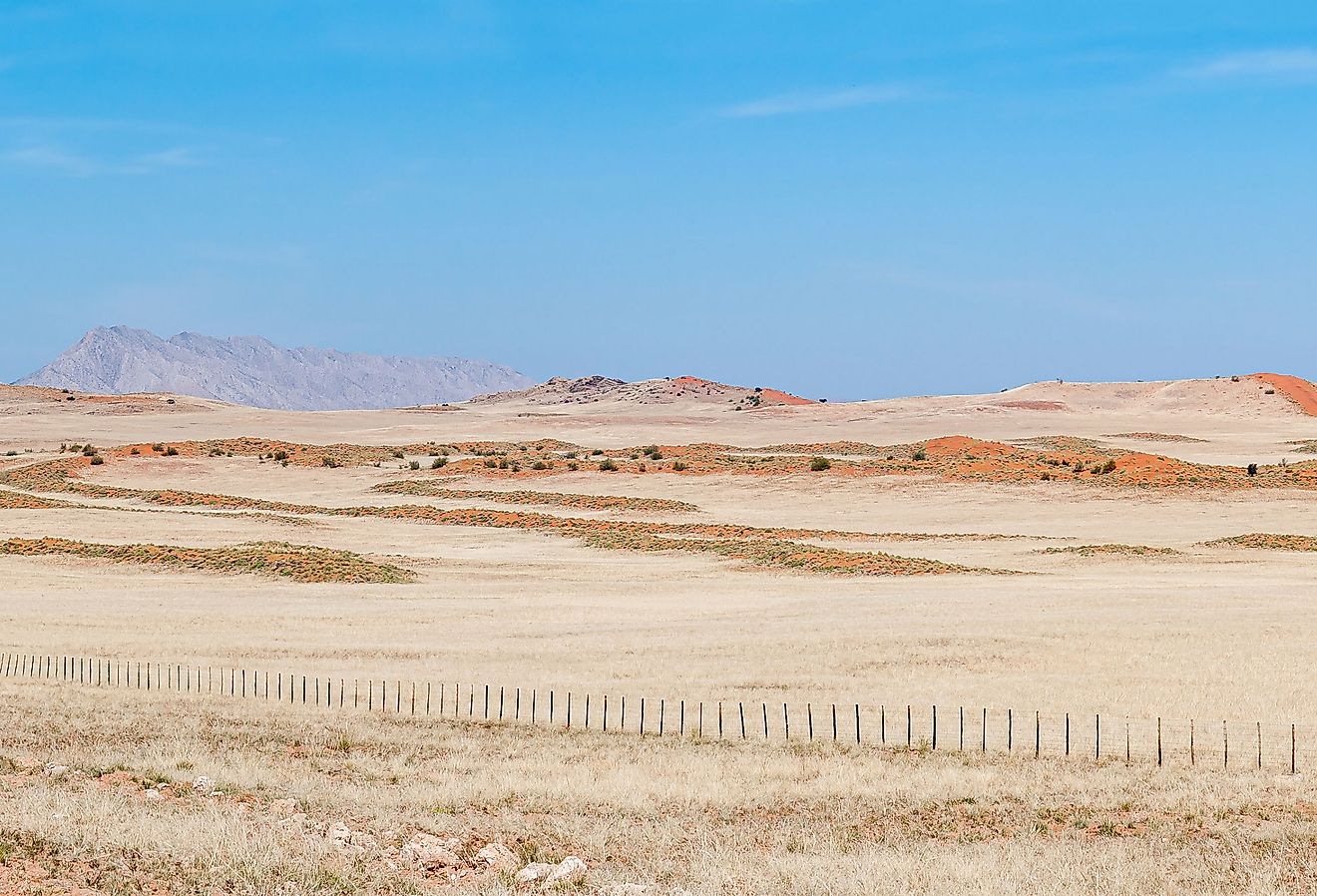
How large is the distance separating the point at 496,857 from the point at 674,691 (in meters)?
12.3

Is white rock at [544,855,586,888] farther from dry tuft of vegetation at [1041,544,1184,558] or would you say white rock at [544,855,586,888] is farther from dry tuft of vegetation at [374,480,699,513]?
dry tuft of vegetation at [374,480,699,513]

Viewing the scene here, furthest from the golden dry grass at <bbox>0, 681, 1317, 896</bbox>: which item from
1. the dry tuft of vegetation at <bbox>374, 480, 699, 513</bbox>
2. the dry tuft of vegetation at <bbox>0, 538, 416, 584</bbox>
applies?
the dry tuft of vegetation at <bbox>374, 480, 699, 513</bbox>

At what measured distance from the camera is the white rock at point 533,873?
12.8 m

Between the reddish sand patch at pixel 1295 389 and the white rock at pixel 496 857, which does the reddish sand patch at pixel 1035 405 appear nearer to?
the reddish sand patch at pixel 1295 389

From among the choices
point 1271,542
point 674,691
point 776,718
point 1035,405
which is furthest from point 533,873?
point 1035,405

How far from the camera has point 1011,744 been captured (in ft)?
68.0

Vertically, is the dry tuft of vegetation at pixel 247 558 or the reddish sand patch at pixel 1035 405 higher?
the reddish sand patch at pixel 1035 405

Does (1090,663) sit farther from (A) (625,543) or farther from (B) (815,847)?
(A) (625,543)

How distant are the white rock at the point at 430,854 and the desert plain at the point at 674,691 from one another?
4 cm

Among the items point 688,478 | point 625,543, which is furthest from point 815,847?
point 688,478

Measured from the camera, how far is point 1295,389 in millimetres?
164500

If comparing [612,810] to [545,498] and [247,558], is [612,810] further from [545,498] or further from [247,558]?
[545,498]

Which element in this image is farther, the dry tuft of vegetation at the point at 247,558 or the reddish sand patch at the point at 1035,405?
the reddish sand patch at the point at 1035,405

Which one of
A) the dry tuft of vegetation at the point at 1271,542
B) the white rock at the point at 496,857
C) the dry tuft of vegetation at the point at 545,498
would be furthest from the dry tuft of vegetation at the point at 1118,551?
the white rock at the point at 496,857
